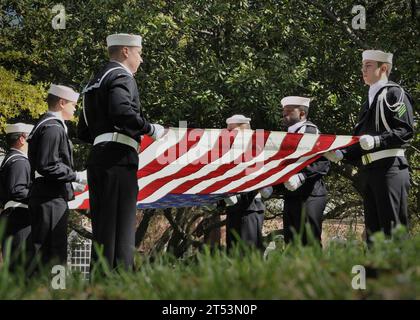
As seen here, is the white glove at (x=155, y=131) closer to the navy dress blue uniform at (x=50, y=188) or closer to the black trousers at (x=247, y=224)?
the navy dress blue uniform at (x=50, y=188)

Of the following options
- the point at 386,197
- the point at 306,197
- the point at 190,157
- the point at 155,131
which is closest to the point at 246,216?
the point at 306,197

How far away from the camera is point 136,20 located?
13109mm

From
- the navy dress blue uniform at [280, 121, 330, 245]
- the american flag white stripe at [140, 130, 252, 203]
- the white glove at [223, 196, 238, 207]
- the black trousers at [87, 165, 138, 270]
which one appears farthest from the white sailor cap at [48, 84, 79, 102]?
the white glove at [223, 196, 238, 207]

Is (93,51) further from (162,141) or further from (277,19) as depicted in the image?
(162,141)

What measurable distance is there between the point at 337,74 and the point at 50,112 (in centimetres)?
818

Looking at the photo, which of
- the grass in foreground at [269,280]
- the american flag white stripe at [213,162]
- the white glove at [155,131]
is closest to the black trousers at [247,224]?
the american flag white stripe at [213,162]

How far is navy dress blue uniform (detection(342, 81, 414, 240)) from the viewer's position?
231 inches

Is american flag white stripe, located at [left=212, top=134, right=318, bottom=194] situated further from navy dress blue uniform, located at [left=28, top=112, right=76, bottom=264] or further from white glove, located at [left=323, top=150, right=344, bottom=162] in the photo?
navy dress blue uniform, located at [left=28, top=112, right=76, bottom=264]

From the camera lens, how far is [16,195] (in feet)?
25.0

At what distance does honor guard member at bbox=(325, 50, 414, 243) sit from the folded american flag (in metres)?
0.74

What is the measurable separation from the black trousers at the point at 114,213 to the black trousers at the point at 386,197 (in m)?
1.65

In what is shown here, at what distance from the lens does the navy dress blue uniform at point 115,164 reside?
17.6ft
